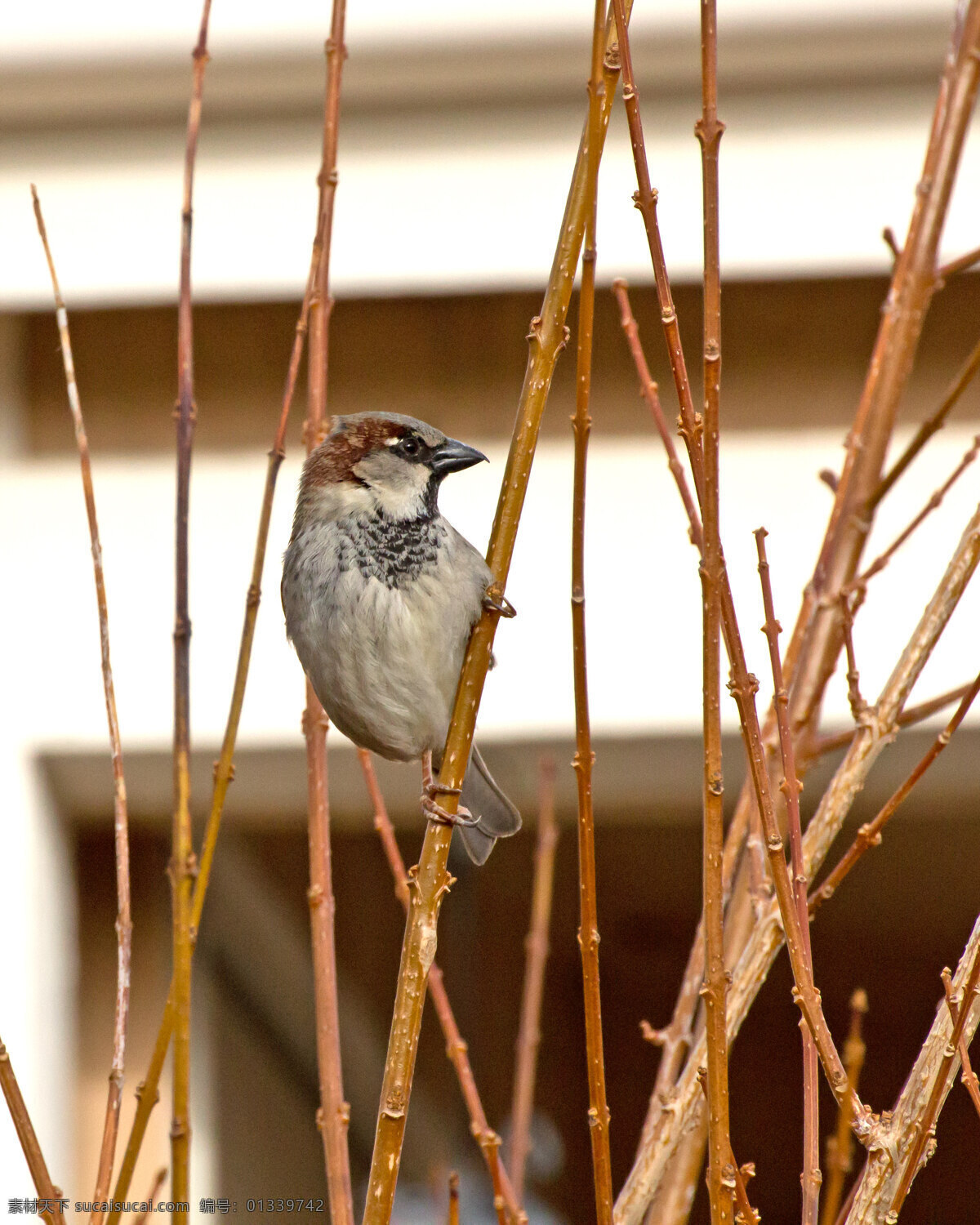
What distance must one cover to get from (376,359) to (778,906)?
2.49 m

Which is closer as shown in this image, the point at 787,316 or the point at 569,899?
the point at 787,316

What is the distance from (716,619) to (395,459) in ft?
2.95

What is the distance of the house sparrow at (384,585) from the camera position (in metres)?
1.65

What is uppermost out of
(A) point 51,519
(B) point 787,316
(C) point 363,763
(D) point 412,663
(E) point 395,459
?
(B) point 787,316

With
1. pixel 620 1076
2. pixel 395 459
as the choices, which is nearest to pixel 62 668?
pixel 395 459

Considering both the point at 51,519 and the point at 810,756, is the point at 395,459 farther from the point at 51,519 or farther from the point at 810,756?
the point at 51,519

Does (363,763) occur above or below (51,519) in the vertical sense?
below

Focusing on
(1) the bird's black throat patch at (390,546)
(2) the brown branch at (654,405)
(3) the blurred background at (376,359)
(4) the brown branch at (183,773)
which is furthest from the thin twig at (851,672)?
(3) the blurred background at (376,359)

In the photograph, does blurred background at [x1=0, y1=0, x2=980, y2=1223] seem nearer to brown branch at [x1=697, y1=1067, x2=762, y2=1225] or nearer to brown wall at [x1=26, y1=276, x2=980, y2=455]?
brown wall at [x1=26, y1=276, x2=980, y2=455]

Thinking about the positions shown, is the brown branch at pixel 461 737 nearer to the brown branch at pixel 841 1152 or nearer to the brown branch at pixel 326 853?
the brown branch at pixel 326 853

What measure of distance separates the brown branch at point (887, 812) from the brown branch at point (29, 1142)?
530 millimetres

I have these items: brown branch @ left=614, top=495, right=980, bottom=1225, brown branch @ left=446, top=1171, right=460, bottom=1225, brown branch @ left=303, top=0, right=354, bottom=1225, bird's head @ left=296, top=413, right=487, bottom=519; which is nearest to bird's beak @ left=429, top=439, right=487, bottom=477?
bird's head @ left=296, top=413, right=487, bottom=519

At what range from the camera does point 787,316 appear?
10.7 ft

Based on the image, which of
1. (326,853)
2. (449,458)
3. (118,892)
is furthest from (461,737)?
(449,458)
